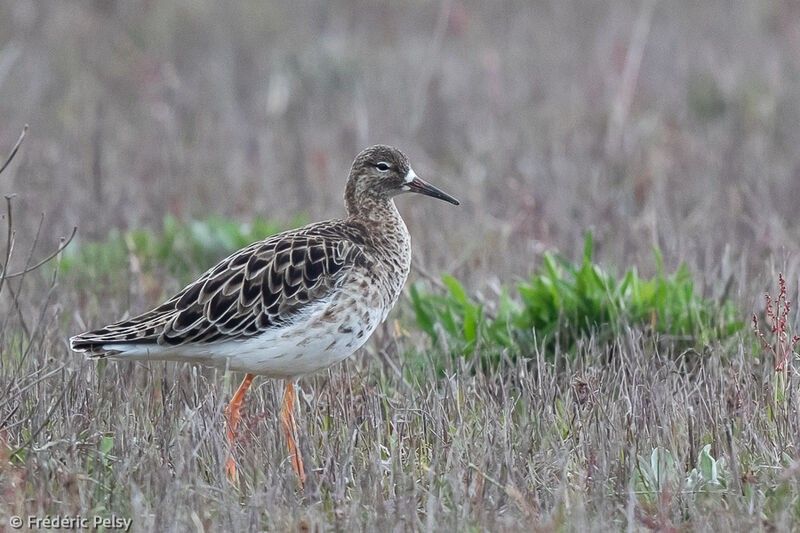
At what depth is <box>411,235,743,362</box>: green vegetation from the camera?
625 centimetres

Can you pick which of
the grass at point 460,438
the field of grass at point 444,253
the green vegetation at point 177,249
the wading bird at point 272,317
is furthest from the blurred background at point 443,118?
the wading bird at point 272,317

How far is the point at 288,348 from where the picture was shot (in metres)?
5.16

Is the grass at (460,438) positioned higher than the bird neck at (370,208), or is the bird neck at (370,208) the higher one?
the bird neck at (370,208)

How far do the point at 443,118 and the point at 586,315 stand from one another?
587cm

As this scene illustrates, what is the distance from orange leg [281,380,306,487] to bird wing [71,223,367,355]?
0.95 feet

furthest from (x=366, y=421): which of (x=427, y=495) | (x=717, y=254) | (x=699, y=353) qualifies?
(x=717, y=254)

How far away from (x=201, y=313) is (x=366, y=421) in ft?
2.65

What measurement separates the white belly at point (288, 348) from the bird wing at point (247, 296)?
4cm

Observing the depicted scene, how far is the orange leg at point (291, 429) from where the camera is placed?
478 cm

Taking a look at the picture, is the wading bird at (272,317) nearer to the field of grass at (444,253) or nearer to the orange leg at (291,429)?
the orange leg at (291,429)

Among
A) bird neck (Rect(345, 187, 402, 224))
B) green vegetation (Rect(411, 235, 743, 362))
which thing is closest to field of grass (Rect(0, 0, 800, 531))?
green vegetation (Rect(411, 235, 743, 362))

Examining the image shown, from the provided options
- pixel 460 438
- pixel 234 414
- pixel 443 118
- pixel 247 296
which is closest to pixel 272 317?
pixel 247 296

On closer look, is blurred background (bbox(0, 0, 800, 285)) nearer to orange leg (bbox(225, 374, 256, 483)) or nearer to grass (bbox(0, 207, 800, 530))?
grass (bbox(0, 207, 800, 530))

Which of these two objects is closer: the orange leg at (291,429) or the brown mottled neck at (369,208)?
the orange leg at (291,429)
